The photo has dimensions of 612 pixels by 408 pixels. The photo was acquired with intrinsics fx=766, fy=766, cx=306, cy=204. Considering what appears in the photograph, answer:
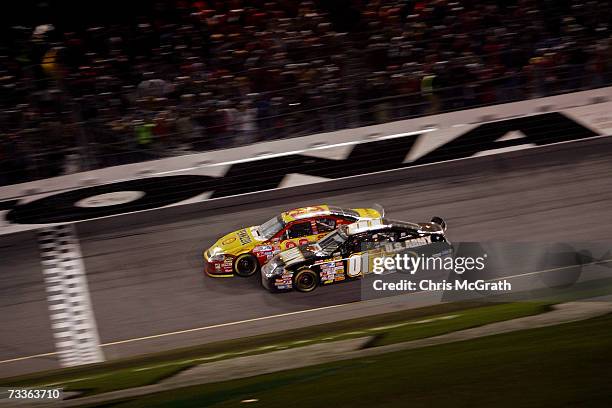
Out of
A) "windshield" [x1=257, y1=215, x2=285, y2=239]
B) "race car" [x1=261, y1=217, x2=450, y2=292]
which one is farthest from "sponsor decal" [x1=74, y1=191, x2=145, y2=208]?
"race car" [x1=261, y1=217, x2=450, y2=292]

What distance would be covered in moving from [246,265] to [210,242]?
6.63 feet

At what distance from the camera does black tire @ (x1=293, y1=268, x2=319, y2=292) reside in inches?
526

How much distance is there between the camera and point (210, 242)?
1605cm

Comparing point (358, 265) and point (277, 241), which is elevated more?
point (277, 241)

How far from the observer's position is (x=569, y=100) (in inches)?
757

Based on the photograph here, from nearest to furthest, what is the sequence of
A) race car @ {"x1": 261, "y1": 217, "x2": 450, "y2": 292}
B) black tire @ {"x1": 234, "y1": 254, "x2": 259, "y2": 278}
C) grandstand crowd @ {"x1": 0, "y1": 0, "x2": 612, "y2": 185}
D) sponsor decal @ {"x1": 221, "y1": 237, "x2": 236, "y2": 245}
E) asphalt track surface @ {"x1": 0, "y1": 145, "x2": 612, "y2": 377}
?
asphalt track surface @ {"x1": 0, "y1": 145, "x2": 612, "y2": 377}, race car @ {"x1": 261, "y1": 217, "x2": 450, "y2": 292}, black tire @ {"x1": 234, "y1": 254, "x2": 259, "y2": 278}, sponsor decal @ {"x1": 221, "y1": 237, "x2": 236, "y2": 245}, grandstand crowd @ {"x1": 0, "y1": 0, "x2": 612, "y2": 185}

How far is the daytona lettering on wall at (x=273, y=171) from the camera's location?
17.6 meters

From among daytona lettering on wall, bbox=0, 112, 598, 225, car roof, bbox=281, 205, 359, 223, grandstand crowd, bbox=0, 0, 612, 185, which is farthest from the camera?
grandstand crowd, bbox=0, 0, 612, 185

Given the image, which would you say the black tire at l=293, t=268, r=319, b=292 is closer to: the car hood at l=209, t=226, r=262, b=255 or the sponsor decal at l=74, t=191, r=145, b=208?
the car hood at l=209, t=226, r=262, b=255

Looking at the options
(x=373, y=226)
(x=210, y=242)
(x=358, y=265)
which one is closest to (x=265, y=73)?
(x=210, y=242)

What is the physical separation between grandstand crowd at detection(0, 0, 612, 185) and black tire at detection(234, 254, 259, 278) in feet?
17.0

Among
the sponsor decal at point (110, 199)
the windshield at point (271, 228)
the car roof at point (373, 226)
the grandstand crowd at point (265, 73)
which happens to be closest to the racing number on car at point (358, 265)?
the car roof at point (373, 226)

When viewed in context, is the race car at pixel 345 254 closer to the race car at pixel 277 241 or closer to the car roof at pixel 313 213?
the race car at pixel 277 241

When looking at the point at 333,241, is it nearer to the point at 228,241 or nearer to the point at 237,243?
the point at 237,243
